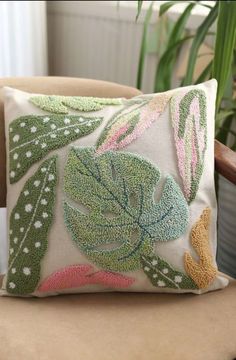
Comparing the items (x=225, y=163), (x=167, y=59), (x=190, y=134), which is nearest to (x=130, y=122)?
(x=190, y=134)

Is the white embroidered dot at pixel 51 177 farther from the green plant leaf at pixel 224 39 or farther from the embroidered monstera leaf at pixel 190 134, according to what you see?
the green plant leaf at pixel 224 39

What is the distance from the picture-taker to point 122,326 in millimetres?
849

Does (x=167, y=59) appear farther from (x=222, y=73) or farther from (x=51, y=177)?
(x=51, y=177)

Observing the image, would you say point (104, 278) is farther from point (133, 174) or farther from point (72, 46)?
point (72, 46)

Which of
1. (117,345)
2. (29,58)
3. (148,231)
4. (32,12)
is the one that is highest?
(32,12)

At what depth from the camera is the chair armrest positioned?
0.96m

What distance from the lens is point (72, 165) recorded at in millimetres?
906

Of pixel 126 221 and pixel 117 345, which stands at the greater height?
pixel 126 221

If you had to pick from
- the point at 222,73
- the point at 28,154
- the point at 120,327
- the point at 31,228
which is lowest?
the point at 120,327

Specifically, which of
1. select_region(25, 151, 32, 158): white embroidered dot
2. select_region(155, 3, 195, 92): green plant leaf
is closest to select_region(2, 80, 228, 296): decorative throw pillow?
select_region(25, 151, 32, 158): white embroidered dot

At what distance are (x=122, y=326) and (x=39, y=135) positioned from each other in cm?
41

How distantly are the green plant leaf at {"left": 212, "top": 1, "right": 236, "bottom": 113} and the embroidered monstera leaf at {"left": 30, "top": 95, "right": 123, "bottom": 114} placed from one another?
26 centimetres

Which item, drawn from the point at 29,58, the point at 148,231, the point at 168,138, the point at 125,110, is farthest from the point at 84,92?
the point at 29,58

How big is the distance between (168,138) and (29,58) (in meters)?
0.86
